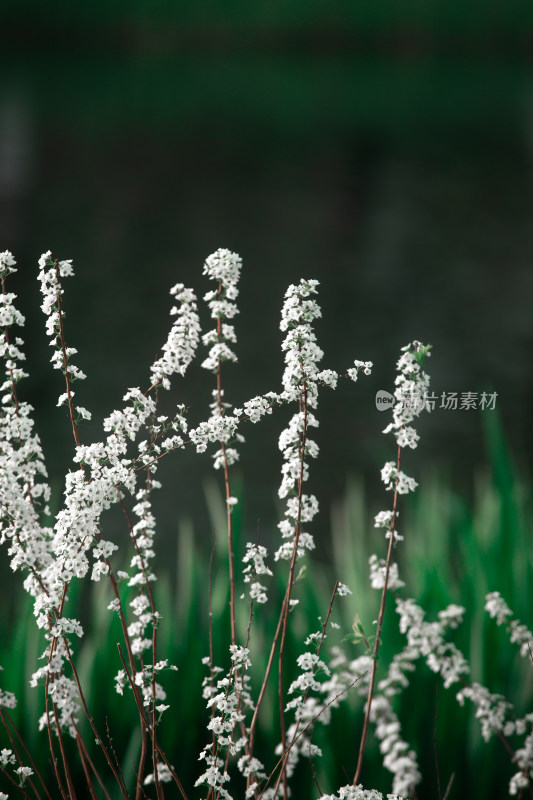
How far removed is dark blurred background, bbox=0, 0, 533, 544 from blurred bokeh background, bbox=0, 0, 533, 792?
4 centimetres

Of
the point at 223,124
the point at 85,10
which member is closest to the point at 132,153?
the point at 223,124

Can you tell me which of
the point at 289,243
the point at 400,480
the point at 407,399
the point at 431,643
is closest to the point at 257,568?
the point at 400,480

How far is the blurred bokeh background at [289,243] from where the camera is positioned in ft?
22.7

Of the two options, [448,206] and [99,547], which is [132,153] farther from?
[99,547]

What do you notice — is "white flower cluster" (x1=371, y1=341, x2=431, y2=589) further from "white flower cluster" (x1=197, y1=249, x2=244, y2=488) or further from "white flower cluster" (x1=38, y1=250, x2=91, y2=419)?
"white flower cluster" (x1=38, y1=250, x2=91, y2=419)

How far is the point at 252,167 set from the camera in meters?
24.3

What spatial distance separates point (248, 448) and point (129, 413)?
5272 millimetres

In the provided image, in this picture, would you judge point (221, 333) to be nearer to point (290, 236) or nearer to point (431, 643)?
point (431, 643)

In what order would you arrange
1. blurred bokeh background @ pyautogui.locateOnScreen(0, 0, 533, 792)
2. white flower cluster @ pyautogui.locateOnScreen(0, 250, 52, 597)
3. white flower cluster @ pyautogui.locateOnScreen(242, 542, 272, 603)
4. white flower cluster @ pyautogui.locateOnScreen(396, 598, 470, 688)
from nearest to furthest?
white flower cluster @ pyautogui.locateOnScreen(0, 250, 52, 597), white flower cluster @ pyautogui.locateOnScreen(242, 542, 272, 603), white flower cluster @ pyautogui.locateOnScreen(396, 598, 470, 688), blurred bokeh background @ pyautogui.locateOnScreen(0, 0, 533, 792)

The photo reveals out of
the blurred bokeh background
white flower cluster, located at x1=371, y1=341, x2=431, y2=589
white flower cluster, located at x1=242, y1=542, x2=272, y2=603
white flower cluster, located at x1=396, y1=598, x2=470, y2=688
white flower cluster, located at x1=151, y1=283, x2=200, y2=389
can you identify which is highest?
the blurred bokeh background

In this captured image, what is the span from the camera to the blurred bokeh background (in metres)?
6.91

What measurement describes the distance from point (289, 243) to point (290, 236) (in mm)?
661

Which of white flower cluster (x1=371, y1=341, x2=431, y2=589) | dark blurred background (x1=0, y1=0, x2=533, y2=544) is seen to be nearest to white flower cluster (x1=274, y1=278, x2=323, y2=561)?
white flower cluster (x1=371, y1=341, x2=431, y2=589)

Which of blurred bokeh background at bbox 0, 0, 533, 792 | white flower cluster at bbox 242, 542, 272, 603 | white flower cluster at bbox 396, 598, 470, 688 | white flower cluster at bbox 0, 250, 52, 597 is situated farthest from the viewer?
blurred bokeh background at bbox 0, 0, 533, 792
